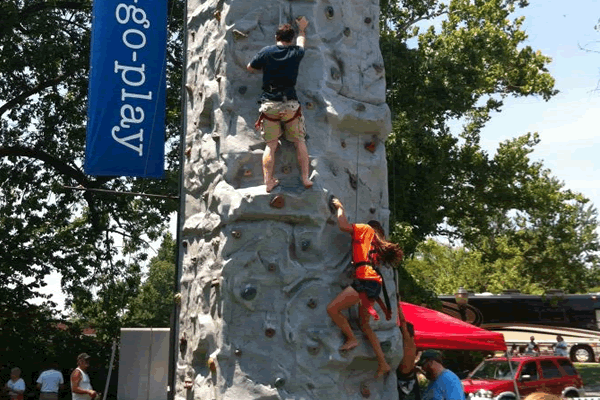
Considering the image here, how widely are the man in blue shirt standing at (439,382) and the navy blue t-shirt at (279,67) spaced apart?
312 centimetres

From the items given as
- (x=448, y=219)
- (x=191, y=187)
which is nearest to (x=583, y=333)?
(x=448, y=219)

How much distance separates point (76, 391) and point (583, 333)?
28.3m

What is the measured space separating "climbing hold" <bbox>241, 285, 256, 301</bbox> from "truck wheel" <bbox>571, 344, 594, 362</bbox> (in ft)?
104

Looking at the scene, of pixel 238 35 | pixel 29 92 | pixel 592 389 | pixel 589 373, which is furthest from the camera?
pixel 589 373

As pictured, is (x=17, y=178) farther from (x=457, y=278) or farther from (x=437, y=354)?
(x=457, y=278)

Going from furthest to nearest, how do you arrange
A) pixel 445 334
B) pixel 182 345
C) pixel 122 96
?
1. pixel 445 334
2. pixel 122 96
3. pixel 182 345

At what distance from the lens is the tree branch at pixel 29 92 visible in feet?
71.5

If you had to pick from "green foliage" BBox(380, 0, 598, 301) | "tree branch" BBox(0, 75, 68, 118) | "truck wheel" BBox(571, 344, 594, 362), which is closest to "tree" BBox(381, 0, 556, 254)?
"green foliage" BBox(380, 0, 598, 301)

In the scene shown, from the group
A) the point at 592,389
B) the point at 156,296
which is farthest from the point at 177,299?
the point at 156,296

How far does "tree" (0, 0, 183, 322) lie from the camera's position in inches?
837

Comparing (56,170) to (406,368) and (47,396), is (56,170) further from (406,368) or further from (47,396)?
(406,368)

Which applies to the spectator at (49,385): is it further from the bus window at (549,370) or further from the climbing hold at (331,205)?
the bus window at (549,370)

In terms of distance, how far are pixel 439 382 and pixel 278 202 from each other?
8.21 feet

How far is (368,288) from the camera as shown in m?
8.73
